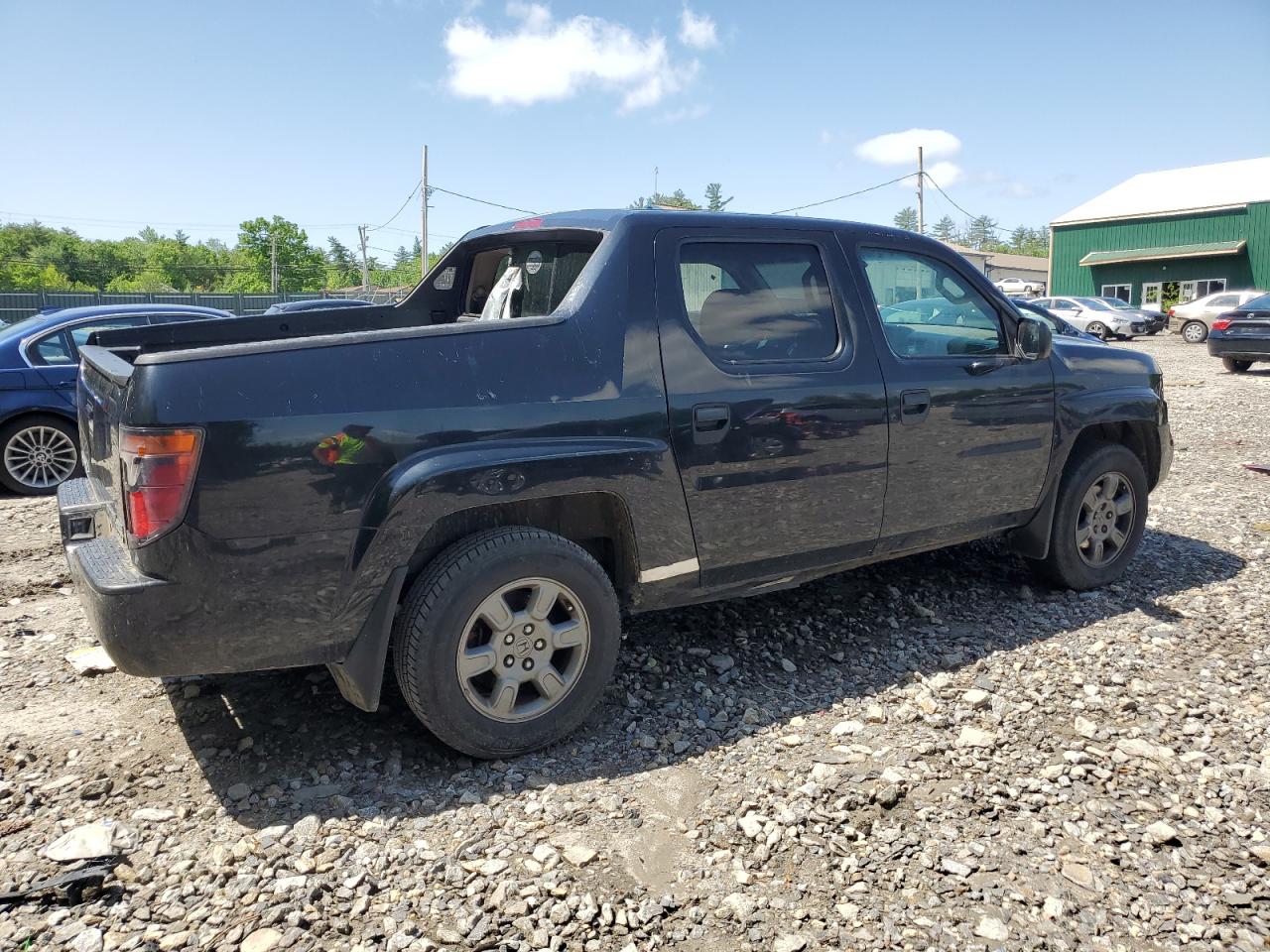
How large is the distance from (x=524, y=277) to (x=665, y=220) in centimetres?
85

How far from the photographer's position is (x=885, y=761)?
11.2 feet

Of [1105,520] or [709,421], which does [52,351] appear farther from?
[1105,520]

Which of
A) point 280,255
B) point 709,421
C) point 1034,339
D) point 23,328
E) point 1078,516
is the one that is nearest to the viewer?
point 709,421

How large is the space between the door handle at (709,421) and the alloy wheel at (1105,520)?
246 cm

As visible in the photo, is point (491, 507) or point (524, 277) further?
point (524, 277)

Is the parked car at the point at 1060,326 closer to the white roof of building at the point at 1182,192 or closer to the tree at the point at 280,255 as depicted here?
the white roof of building at the point at 1182,192

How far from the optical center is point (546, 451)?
10.6 ft

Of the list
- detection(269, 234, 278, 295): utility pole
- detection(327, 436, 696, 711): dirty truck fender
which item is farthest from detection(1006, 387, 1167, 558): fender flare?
detection(269, 234, 278, 295): utility pole

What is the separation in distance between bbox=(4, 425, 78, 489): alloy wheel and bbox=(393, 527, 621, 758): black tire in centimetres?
650

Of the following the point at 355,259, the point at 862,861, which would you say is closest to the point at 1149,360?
the point at 862,861

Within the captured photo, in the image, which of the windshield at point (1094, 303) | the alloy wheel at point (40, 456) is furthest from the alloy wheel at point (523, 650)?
the windshield at point (1094, 303)

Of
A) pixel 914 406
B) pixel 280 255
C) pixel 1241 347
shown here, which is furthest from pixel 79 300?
pixel 280 255

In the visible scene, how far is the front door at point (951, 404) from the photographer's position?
13.7ft

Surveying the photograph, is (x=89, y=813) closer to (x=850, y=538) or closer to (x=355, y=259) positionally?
(x=850, y=538)
